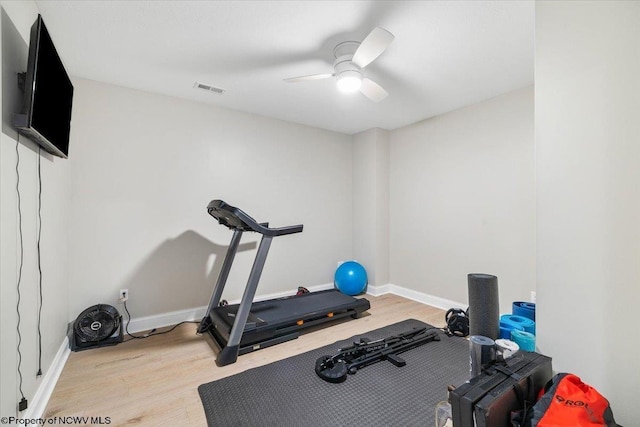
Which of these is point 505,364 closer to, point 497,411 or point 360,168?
point 497,411

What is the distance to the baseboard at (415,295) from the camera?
3255 mm

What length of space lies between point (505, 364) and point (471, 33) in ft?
6.60

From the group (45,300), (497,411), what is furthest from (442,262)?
(45,300)

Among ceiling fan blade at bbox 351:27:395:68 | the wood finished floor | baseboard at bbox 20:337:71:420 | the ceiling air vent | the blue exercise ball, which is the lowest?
the wood finished floor

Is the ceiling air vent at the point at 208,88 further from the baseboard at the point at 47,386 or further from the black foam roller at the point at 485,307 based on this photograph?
the black foam roller at the point at 485,307

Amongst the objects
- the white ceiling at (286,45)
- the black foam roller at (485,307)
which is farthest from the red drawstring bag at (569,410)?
the white ceiling at (286,45)

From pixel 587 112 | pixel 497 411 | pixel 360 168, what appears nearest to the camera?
pixel 497 411

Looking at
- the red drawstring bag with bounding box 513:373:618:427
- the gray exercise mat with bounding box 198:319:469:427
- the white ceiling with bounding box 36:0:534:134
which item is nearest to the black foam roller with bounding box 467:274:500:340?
the red drawstring bag with bounding box 513:373:618:427

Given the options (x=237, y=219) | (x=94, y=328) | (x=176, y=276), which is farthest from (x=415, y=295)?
(x=94, y=328)

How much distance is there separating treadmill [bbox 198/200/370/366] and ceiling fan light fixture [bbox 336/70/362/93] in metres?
1.26

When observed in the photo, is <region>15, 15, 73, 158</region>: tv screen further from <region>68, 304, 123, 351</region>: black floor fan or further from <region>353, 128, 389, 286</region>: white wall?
<region>353, 128, 389, 286</region>: white wall

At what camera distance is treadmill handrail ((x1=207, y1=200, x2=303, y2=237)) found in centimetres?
219

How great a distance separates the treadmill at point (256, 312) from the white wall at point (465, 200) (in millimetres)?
1174

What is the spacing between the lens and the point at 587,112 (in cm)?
111
